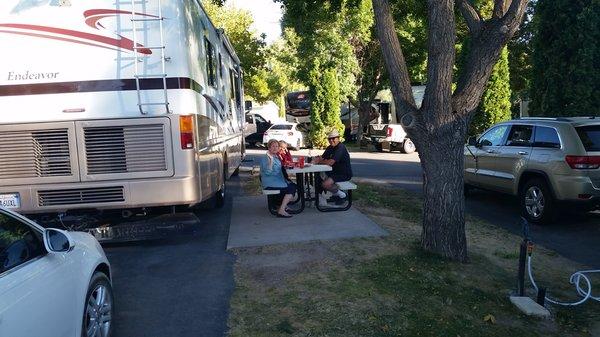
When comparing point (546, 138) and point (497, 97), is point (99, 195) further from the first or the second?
point (497, 97)

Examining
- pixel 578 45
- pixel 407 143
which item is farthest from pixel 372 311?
pixel 407 143

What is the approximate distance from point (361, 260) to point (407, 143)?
17.9m

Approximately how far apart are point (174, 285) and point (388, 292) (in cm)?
215

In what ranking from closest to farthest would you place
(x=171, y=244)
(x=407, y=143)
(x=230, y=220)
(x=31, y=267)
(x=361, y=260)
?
(x=31, y=267) → (x=361, y=260) → (x=171, y=244) → (x=230, y=220) → (x=407, y=143)

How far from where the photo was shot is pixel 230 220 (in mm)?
8453

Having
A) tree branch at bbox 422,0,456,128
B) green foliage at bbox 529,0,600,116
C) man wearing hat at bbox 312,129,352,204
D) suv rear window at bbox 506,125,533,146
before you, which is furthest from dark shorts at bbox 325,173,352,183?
green foliage at bbox 529,0,600,116

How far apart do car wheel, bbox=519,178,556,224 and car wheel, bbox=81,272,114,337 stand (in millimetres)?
6638

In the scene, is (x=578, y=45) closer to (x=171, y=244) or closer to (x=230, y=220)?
(x=230, y=220)

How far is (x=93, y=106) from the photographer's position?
600 cm

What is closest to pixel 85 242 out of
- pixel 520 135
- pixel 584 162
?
A: pixel 584 162

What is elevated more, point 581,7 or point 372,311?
point 581,7

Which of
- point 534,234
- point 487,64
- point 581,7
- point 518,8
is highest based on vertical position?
point 581,7

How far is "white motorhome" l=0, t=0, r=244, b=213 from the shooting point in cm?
596

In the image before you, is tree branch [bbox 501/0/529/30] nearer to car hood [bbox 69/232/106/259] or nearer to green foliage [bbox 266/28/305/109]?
car hood [bbox 69/232/106/259]
